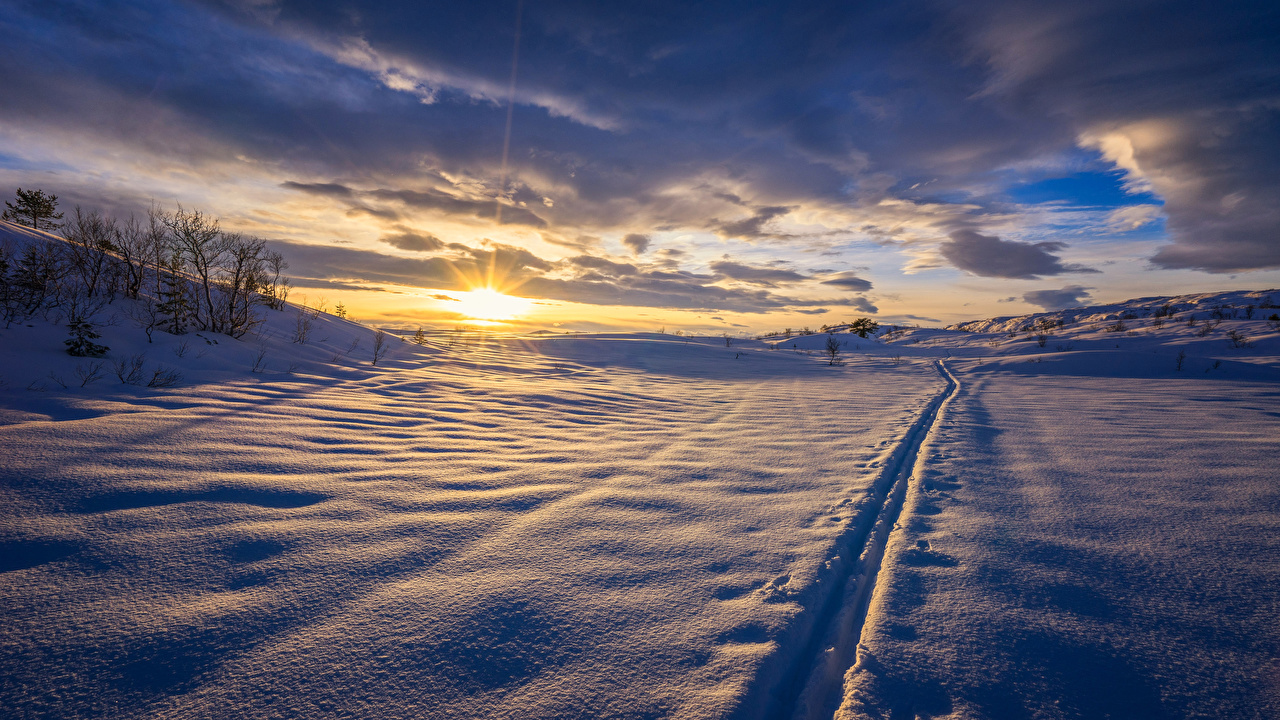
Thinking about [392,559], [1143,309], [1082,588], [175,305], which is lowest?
[392,559]

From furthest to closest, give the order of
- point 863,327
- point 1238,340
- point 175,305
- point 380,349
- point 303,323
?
point 863,327 < point 1238,340 < point 380,349 < point 303,323 < point 175,305

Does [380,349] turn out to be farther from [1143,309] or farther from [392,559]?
[1143,309]

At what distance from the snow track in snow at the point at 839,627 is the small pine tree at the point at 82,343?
7.05 m

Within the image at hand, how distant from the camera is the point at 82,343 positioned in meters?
4.49

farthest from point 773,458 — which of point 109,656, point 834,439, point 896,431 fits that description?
point 109,656

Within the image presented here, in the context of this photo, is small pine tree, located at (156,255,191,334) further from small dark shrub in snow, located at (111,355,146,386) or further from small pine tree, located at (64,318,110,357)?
small dark shrub in snow, located at (111,355,146,386)

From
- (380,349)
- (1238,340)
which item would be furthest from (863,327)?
(380,349)

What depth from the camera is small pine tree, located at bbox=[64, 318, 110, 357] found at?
4473 mm

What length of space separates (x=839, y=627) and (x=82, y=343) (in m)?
7.28

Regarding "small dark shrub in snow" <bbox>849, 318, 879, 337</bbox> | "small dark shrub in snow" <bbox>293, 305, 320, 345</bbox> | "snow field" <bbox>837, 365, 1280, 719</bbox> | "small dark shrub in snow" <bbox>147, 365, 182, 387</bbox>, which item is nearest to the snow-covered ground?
"snow field" <bbox>837, 365, 1280, 719</bbox>

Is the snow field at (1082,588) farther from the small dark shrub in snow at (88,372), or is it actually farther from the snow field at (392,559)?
the small dark shrub in snow at (88,372)

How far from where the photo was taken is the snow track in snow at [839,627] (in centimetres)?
142

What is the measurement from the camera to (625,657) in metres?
1.50

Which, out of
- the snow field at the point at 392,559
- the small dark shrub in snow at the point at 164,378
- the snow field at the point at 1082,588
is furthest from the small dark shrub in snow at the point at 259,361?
the snow field at the point at 1082,588
